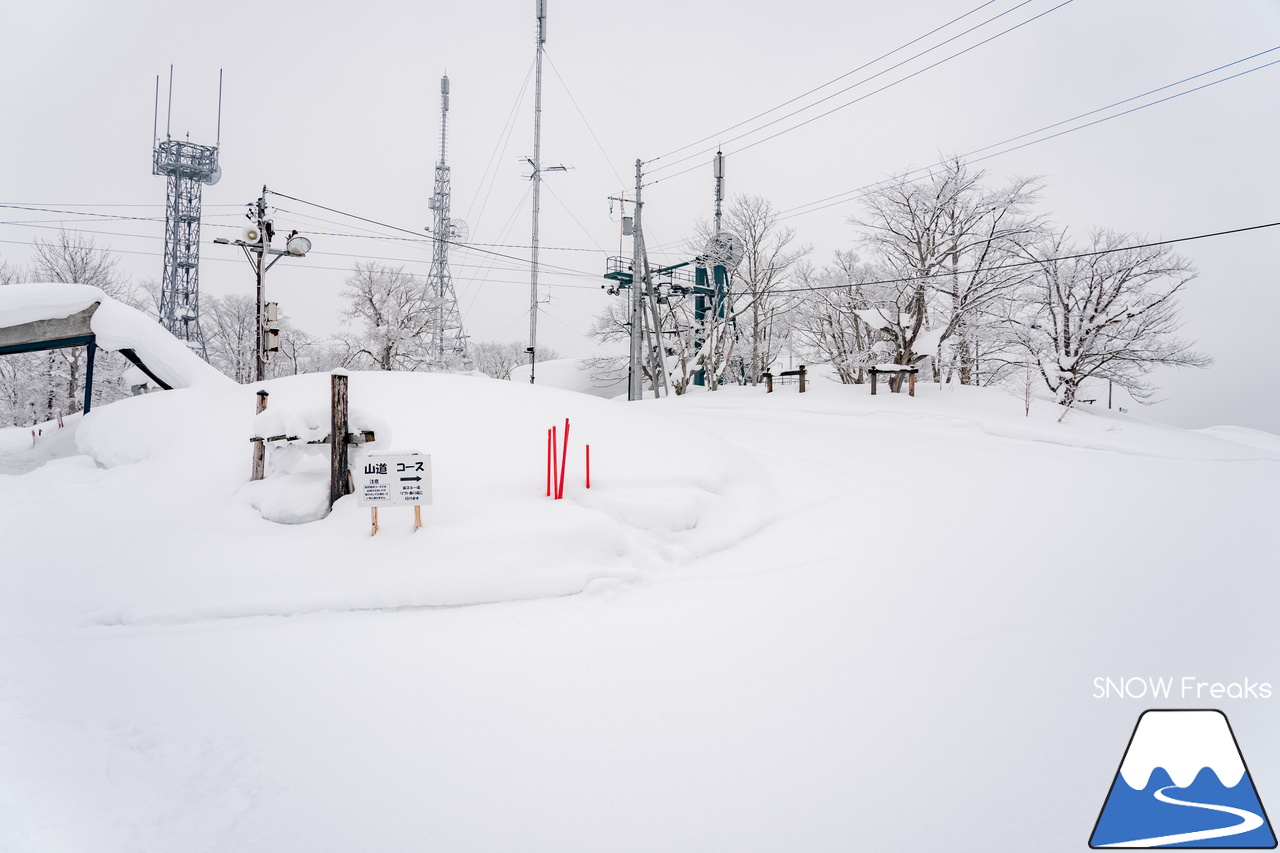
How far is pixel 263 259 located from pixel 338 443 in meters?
8.09

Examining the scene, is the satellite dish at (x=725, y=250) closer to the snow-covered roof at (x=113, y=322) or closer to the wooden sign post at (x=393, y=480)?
the snow-covered roof at (x=113, y=322)

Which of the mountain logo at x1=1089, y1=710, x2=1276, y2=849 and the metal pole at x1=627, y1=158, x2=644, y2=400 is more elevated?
the metal pole at x1=627, y1=158, x2=644, y2=400

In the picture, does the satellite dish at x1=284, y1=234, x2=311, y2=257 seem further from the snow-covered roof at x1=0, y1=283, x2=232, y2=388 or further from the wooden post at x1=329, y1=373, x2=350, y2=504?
the wooden post at x1=329, y1=373, x2=350, y2=504

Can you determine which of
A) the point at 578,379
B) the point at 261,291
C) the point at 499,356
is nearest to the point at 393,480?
the point at 261,291

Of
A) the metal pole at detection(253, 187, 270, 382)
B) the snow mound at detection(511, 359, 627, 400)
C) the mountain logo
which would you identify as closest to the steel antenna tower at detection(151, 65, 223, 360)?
the metal pole at detection(253, 187, 270, 382)

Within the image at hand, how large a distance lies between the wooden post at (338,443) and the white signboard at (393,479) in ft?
2.57

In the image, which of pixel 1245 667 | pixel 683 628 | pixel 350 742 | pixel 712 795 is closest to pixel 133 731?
pixel 350 742

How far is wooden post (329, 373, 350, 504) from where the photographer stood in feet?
15.6

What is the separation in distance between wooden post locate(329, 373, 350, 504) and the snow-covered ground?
220 mm

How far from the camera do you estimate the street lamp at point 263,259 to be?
985cm

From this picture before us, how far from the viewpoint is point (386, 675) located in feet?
9.12

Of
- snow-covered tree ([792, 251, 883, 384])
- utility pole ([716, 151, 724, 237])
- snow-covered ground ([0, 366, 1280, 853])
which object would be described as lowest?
snow-covered ground ([0, 366, 1280, 853])

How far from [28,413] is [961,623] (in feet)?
89.3

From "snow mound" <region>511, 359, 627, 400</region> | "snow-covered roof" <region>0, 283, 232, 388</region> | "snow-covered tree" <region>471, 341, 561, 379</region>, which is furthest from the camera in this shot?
"snow-covered tree" <region>471, 341, 561, 379</region>
